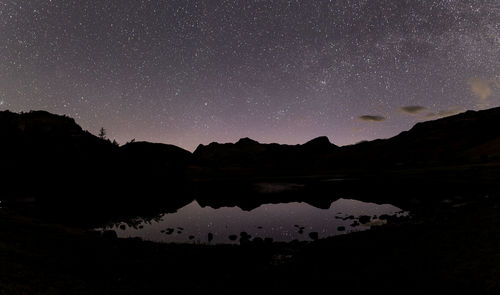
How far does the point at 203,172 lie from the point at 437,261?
492 ft

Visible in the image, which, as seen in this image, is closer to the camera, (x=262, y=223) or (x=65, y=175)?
(x=262, y=223)

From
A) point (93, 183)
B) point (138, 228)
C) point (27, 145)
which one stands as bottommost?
point (138, 228)

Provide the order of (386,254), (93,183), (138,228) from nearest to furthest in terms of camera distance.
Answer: (386,254) < (138,228) < (93,183)

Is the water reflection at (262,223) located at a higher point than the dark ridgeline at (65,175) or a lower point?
lower

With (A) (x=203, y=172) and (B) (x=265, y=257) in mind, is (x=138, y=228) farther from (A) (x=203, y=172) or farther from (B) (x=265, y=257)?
(A) (x=203, y=172)

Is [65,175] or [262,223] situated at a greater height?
[65,175]

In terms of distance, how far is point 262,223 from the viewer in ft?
132

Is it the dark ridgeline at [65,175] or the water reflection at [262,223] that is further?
the dark ridgeline at [65,175]

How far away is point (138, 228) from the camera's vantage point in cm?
3822

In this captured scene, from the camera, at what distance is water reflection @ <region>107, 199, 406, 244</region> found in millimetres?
32531

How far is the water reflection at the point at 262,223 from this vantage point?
107ft

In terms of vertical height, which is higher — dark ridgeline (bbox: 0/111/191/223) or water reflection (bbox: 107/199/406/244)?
dark ridgeline (bbox: 0/111/191/223)

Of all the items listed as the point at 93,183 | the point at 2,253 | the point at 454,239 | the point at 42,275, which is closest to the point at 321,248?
the point at 454,239

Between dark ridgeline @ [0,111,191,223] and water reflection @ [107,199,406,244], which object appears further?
dark ridgeline @ [0,111,191,223]
